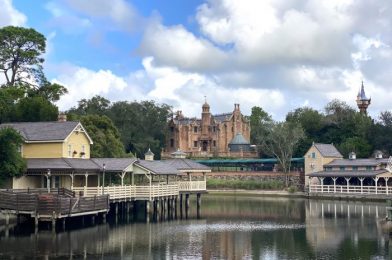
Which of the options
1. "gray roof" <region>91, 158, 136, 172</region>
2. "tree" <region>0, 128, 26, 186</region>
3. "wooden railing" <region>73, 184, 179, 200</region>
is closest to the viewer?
"tree" <region>0, 128, 26, 186</region>

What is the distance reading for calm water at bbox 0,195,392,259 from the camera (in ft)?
105

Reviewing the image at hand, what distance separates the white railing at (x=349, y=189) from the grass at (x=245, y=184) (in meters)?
7.86

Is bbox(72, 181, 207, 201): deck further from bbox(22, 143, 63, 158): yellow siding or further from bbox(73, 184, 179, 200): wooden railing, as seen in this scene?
bbox(22, 143, 63, 158): yellow siding

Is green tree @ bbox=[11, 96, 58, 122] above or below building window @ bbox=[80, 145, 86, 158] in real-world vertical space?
above

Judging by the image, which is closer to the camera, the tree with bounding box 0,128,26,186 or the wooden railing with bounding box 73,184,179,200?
the tree with bounding box 0,128,26,186

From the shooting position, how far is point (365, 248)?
34156 millimetres

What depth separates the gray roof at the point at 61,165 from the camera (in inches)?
1780

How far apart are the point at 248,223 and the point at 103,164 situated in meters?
12.2

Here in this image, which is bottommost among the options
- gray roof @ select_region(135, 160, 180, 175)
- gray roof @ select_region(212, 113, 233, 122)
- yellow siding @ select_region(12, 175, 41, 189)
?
yellow siding @ select_region(12, 175, 41, 189)

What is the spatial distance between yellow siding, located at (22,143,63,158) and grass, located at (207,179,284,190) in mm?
43818

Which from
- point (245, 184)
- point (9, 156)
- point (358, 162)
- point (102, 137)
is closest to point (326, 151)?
point (358, 162)

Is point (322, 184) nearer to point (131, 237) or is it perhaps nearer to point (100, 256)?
point (131, 237)

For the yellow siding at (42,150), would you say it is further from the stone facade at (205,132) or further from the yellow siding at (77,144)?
the stone facade at (205,132)

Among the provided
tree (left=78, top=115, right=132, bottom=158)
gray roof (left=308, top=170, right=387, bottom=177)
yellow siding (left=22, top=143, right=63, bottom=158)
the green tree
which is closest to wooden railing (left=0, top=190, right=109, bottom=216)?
yellow siding (left=22, top=143, right=63, bottom=158)
